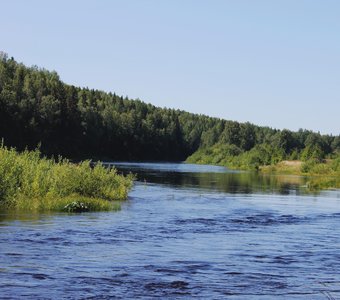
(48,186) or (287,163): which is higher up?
(287,163)

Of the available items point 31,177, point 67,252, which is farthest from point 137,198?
point 67,252

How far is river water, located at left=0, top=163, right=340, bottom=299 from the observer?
1888 cm

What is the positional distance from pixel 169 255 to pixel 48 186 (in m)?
16.9

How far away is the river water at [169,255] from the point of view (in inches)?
743

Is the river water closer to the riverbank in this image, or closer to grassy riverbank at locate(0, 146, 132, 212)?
grassy riverbank at locate(0, 146, 132, 212)

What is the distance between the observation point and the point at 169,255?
25.0m

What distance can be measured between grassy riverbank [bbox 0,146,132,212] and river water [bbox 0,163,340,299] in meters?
2.18

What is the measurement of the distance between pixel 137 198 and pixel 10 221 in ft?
66.0

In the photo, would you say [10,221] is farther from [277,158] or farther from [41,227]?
[277,158]

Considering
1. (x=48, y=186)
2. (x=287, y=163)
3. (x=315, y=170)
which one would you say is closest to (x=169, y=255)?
(x=48, y=186)

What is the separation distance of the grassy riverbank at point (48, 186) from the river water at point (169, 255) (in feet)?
7.14

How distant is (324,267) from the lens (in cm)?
2358

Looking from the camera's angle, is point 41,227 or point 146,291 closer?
point 146,291

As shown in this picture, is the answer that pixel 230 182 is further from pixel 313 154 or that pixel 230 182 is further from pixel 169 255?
pixel 169 255
